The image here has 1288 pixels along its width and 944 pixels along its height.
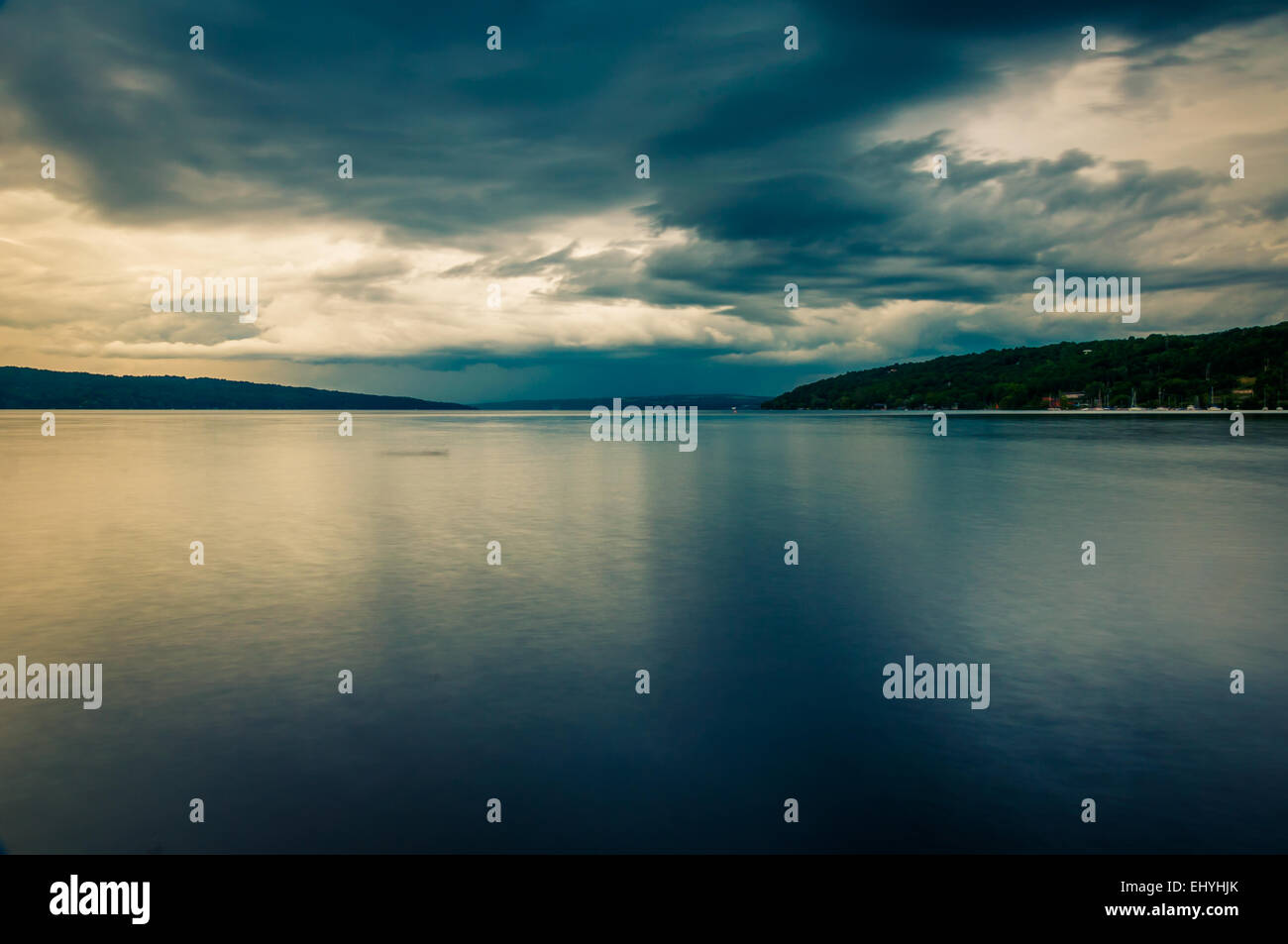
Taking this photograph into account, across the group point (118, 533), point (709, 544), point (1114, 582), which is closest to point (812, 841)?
point (1114, 582)

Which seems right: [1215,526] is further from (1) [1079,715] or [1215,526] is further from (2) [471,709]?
(2) [471,709]

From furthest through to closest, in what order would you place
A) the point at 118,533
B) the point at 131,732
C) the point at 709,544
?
the point at 118,533
the point at 709,544
the point at 131,732

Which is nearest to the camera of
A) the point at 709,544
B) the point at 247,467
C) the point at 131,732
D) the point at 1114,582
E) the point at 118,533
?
the point at 131,732

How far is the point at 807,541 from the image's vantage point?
23344 mm

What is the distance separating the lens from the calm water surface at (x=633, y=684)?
7.32 metres

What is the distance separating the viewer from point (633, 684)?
432 inches

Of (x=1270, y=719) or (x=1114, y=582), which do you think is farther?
(x=1114, y=582)

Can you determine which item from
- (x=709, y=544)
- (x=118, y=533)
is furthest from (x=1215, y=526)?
(x=118, y=533)

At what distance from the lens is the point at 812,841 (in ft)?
22.7

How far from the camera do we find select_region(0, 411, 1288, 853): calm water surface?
7.32 metres
